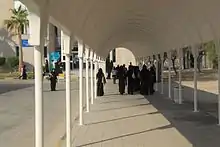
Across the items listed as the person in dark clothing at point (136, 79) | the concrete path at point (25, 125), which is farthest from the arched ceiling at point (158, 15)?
the person in dark clothing at point (136, 79)

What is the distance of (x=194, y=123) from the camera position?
55.2ft

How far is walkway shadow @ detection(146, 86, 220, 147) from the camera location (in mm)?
13148

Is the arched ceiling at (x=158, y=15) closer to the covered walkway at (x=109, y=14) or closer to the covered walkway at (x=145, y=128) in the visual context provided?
the covered walkway at (x=109, y=14)

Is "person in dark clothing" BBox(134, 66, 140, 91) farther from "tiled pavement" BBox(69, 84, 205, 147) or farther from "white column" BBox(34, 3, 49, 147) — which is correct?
"white column" BBox(34, 3, 49, 147)

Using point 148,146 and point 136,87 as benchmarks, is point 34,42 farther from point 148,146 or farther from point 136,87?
point 136,87

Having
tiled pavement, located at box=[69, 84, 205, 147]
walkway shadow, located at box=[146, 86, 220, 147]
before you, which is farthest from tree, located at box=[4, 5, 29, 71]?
tiled pavement, located at box=[69, 84, 205, 147]

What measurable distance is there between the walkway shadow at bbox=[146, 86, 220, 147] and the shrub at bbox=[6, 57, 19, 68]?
4946 centimetres

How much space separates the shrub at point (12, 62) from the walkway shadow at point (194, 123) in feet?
162

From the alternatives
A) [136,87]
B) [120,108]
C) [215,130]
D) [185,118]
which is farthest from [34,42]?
[136,87]

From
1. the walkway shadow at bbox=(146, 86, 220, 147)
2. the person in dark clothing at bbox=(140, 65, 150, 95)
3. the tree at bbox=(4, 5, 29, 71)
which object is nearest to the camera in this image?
the walkway shadow at bbox=(146, 86, 220, 147)

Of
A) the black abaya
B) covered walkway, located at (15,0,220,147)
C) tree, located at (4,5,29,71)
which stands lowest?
the black abaya

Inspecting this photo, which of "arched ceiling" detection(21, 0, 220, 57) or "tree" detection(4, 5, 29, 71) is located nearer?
"arched ceiling" detection(21, 0, 220, 57)

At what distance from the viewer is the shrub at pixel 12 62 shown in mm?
70625

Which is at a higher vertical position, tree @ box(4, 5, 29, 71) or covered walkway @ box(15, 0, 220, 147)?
tree @ box(4, 5, 29, 71)
